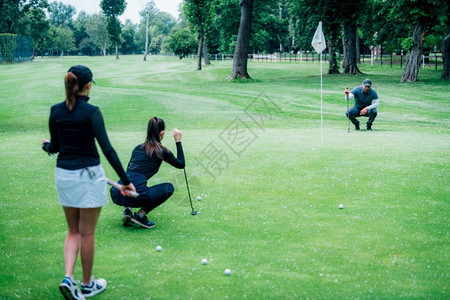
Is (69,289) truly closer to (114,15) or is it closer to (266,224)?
(266,224)

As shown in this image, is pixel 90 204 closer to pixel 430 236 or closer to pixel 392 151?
pixel 430 236

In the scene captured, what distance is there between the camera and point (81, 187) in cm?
463

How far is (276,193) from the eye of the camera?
8711 mm

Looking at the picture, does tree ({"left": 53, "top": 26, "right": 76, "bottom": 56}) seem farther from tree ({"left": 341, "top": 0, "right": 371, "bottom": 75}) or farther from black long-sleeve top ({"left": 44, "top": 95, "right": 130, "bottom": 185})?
black long-sleeve top ({"left": 44, "top": 95, "right": 130, "bottom": 185})

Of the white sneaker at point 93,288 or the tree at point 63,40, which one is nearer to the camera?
the white sneaker at point 93,288

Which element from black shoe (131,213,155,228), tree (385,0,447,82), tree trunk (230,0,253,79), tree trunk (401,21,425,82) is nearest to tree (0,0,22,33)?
tree trunk (230,0,253,79)

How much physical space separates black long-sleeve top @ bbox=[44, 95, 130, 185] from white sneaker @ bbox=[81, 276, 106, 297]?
1313 mm

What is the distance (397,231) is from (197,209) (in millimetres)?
3190

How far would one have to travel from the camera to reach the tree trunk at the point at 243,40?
3975 centimetres

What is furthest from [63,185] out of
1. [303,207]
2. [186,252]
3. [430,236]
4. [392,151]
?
[392,151]

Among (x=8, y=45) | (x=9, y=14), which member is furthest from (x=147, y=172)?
(x=9, y=14)

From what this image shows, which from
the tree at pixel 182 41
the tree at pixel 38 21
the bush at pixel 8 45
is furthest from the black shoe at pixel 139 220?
the tree at pixel 182 41

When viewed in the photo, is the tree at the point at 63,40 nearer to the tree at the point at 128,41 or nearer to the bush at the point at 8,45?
the tree at the point at 128,41

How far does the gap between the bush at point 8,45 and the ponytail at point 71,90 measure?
78.2 m
